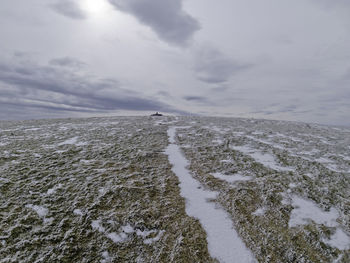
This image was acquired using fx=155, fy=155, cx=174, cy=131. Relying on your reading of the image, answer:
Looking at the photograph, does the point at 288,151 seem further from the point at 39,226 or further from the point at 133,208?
the point at 39,226

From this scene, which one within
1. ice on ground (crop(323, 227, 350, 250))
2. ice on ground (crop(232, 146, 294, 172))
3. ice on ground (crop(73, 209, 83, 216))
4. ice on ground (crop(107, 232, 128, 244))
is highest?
ice on ground (crop(232, 146, 294, 172))

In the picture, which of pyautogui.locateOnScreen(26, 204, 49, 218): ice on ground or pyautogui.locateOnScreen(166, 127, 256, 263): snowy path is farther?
pyautogui.locateOnScreen(26, 204, 49, 218): ice on ground

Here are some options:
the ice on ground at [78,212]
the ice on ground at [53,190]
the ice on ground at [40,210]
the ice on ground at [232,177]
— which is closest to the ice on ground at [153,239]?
the ice on ground at [78,212]

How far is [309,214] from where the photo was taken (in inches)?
253

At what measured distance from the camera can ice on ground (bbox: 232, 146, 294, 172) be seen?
32.8ft

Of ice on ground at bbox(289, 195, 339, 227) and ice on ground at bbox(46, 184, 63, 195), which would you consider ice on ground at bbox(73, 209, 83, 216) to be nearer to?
ice on ground at bbox(46, 184, 63, 195)

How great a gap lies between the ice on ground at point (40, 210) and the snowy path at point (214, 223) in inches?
219

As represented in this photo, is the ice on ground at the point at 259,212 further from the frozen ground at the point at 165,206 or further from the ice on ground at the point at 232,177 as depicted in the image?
→ the ice on ground at the point at 232,177

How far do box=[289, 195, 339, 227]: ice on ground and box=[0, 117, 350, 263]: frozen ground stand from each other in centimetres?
4

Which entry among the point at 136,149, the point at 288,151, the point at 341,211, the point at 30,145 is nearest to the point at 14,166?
the point at 30,145

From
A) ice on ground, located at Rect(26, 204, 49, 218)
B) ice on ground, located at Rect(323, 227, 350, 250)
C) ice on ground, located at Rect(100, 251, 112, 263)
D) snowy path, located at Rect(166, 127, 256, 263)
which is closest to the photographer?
ice on ground, located at Rect(100, 251, 112, 263)

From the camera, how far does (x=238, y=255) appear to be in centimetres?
489

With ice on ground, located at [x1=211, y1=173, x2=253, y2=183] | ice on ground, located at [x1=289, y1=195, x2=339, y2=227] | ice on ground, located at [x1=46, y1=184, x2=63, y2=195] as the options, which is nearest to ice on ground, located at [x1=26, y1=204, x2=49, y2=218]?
ice on ground, located at [x1=46, y1=184, x2=63, y2=195]

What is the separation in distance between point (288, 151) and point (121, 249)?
13845 mm
